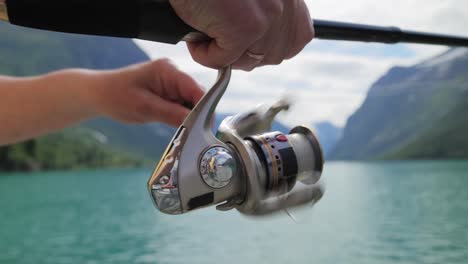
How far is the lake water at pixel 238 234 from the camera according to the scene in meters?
21.8

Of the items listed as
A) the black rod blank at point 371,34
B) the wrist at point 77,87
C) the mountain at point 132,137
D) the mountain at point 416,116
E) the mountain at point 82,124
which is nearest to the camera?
the black rod blank at point 371,34

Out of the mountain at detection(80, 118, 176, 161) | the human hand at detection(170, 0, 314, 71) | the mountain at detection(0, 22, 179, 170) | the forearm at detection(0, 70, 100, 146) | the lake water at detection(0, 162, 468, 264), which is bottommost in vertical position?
the mountain at detection(80, 118, 176, 161)

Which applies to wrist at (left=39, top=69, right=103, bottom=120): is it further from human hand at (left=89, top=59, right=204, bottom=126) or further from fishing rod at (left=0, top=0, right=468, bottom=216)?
fishing rod at (left=0, top=0, right=468, bottom=216)

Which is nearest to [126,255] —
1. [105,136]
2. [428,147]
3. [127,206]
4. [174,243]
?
[174,243]

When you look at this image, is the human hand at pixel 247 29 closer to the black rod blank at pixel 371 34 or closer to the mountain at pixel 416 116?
the black rod blank at pixel 371 34

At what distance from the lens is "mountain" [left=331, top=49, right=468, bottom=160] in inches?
4060

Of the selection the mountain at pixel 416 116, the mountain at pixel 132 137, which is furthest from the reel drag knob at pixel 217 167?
the mountain at pixel 132 137

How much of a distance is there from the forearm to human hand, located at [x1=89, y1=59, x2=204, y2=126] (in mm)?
131

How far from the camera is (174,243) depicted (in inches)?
984

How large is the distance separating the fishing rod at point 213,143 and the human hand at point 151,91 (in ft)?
1.03

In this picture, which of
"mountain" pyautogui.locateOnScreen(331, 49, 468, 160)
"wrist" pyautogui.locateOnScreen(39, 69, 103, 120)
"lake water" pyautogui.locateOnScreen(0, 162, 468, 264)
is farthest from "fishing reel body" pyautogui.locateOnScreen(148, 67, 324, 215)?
"mountain" pyautogui.locateOnScreen(331, 49, 468, 160)

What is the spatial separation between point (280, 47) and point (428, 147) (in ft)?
353

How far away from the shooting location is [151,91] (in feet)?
5.56

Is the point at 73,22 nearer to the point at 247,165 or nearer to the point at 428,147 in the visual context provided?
the point at 247,165
